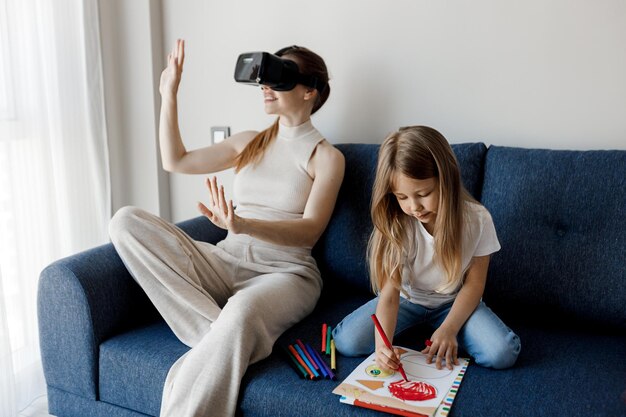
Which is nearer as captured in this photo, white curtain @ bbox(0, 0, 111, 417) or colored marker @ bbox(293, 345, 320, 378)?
colored marker @ bbox(293, 345, 320, 378)

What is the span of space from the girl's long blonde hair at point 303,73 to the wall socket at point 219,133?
0.35 meters

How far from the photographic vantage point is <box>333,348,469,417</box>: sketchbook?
3.80ft

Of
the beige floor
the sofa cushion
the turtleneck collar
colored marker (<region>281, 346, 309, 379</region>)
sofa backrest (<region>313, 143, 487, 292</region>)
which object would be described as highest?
the turtleneck collar

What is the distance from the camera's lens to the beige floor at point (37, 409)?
185 centimetres

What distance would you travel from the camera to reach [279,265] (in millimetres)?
1711

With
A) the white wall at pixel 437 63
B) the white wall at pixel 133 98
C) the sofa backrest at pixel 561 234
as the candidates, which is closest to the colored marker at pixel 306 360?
the sofa backrest at pixel 561 234

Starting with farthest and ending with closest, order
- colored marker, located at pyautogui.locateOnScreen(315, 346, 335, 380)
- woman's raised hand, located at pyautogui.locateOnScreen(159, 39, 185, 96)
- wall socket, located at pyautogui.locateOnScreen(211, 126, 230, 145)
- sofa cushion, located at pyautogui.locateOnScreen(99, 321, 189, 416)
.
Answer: wall socket, located at pyautogui.locateOnScreen(211, 126, 230, 145)
woman's raised hand, located at pyautogui.locateOnScreen(159, 39, 185, 96)
sofa cushion, located at pyautogui.locateOnScreen(99, 321, 189, 416)
colored marker, located at pyautogui.locateOnScreen(315, 346, 335, 380)

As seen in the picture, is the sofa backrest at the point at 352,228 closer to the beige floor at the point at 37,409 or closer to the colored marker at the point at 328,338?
the colored marker at the point at 328,338

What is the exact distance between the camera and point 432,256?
1473 mm

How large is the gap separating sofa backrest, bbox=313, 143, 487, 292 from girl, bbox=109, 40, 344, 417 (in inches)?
2.9

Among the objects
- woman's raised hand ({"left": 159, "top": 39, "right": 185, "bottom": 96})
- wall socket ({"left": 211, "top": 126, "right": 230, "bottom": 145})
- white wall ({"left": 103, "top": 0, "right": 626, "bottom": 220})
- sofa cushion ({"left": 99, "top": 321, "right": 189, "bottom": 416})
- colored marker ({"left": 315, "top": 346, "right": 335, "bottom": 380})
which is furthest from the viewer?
wall socket ({"left": 211, "top": 126, "right": 230, "bottom": 145})

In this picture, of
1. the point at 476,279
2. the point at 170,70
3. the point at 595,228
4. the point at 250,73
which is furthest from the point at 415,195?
the point at 170,70

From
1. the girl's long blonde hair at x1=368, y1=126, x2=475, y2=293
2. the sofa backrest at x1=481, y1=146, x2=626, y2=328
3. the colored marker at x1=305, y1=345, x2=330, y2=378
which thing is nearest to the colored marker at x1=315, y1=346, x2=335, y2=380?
the colored marker at x1=305, y1=345, x2=330, y2=378

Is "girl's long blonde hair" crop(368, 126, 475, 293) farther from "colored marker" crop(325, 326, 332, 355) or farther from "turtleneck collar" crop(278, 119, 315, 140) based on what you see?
"turtleneck collar" crop(278, 119, 315, 140)
